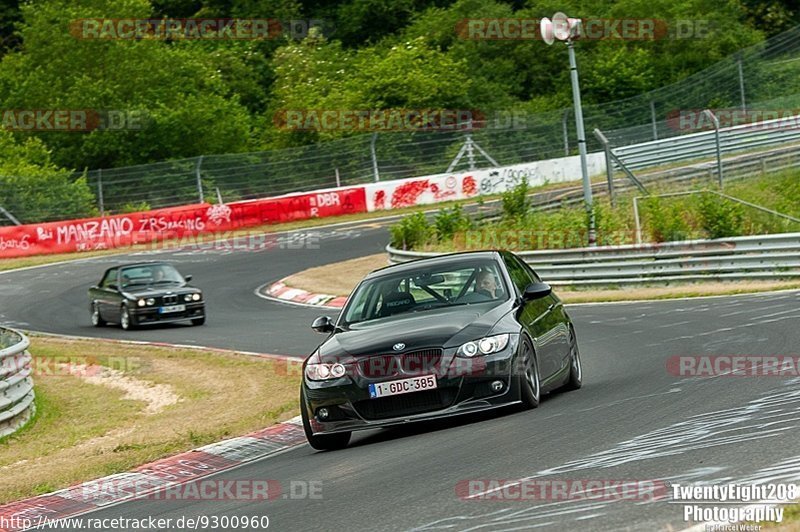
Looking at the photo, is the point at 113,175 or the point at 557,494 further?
the point at 113,175

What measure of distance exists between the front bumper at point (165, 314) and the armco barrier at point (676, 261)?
6429 millimetres

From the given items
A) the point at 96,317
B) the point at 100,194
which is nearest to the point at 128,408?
the point at 96,317

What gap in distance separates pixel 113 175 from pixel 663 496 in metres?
37.3

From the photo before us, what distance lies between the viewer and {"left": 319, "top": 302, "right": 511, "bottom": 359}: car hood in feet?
33.2

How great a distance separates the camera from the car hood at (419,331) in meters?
10.1

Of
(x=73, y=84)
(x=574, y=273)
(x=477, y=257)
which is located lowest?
(x=574, y=273)

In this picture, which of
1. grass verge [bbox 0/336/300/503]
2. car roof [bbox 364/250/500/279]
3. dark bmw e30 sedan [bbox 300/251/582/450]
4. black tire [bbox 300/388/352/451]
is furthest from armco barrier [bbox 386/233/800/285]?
black tire [bbox 300/388/352/451]

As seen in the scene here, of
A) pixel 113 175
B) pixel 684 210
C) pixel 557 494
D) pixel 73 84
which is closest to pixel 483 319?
pixel 557 494

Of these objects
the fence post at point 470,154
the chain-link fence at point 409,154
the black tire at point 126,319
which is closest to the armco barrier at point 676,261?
the black tire at point 126,319

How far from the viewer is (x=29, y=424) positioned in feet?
48.4

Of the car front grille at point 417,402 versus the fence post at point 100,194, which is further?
the fence post at point 100,194

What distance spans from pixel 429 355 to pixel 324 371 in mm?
881

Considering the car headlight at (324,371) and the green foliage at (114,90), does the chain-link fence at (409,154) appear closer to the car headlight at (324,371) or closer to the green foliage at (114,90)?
the green foliage at (114,90)

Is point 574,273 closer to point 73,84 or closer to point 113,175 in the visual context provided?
point 113,175
